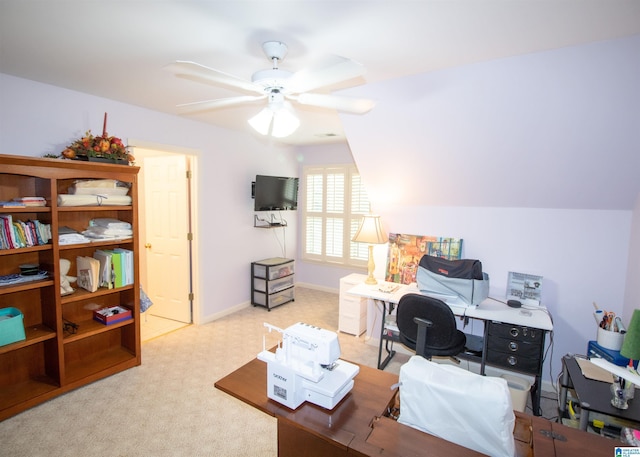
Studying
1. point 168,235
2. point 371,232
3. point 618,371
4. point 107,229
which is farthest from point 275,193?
point 618,371

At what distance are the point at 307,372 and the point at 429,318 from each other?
127 cm

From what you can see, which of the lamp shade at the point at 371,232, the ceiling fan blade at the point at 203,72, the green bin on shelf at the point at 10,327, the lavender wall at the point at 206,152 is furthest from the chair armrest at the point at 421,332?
the green bin on shelf at the point at 10,327

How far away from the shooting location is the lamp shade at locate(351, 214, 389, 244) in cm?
348

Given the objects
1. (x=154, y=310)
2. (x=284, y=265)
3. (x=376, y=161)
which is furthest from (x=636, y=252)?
(x=154, y=310)

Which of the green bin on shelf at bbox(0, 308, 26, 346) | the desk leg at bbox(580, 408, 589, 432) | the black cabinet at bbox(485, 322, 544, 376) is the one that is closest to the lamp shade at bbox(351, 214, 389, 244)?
the black cabinet at bbox(485, 322, 544, 376)

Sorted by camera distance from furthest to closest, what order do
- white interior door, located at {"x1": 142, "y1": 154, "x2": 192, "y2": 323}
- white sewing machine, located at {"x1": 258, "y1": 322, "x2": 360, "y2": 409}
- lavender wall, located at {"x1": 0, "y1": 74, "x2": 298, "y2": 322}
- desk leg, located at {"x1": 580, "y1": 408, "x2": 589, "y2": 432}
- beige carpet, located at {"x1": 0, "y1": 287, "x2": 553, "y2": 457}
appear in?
white interior door, located at {"x1": 142, "y1": 154, "x2": 192, "y2": 323} → lavender wall, located at {"x1": 0, "y1": 74, "x2": 298, "y2": 322} → beige carpet, located at {"x1": 0, "y1": 287, "x2": 553, "y2": 457} → desk leg, located at {"x1": 580, "y1": 408, "x2": 589, "y2": 432} → white sewing machine, located at {"x1": 258, "y1": 322, "x2": 360, "y2": 409}

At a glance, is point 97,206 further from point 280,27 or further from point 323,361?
point 323,361

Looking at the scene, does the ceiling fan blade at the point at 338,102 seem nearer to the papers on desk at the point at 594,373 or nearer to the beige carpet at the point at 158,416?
the papers on desk at the point at 594,373

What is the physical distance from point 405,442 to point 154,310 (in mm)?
4079

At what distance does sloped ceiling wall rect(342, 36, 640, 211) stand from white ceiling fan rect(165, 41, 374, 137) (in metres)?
0.99

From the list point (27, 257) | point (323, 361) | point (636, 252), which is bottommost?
point (323, 361)

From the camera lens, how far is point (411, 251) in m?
3.56

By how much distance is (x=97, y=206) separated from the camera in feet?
9.28

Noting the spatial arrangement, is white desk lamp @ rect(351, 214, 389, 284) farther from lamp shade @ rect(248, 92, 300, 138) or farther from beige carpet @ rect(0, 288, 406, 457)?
lamp shade @ rect(248, 92, 300, 138)
